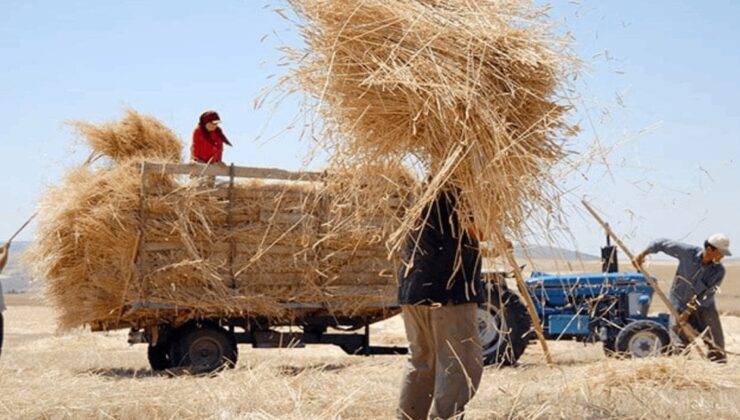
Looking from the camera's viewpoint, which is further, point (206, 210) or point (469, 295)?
point (206, 210)

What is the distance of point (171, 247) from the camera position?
1130 centimetres

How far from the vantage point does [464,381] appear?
580cm

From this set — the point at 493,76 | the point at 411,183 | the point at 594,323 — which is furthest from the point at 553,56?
the point at 594,323

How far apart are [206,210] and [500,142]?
627 centimetres

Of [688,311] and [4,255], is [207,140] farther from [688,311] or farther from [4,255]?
[688,311]

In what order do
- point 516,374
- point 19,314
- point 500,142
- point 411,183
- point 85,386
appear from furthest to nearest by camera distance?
point 19,314 < point 516,374 < point 85,386 < point 411,183 < point 500,142

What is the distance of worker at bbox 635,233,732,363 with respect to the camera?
1171cm

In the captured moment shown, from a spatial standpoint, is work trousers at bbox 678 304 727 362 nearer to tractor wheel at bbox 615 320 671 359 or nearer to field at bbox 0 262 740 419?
tractor wheel at bbox 615 320 671 359

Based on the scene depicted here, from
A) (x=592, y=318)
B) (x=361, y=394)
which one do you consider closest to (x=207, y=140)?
(x=592, y=318)

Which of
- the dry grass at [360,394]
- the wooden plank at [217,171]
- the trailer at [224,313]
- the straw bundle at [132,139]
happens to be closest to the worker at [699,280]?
the dry grass at [360,394]

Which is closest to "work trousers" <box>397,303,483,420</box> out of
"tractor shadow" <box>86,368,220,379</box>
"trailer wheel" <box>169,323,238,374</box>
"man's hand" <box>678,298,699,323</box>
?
"tractor shadow" <box>86,368,220,379</box>

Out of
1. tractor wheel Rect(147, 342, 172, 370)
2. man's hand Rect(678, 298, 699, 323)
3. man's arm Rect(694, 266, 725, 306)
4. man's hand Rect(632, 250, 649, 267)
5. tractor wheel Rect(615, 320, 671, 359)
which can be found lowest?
tractor wheel Rect(147, 342, 172, 370)

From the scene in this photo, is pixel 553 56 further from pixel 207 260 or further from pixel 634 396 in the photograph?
pixel 207 260

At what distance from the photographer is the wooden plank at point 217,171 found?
1116cm
